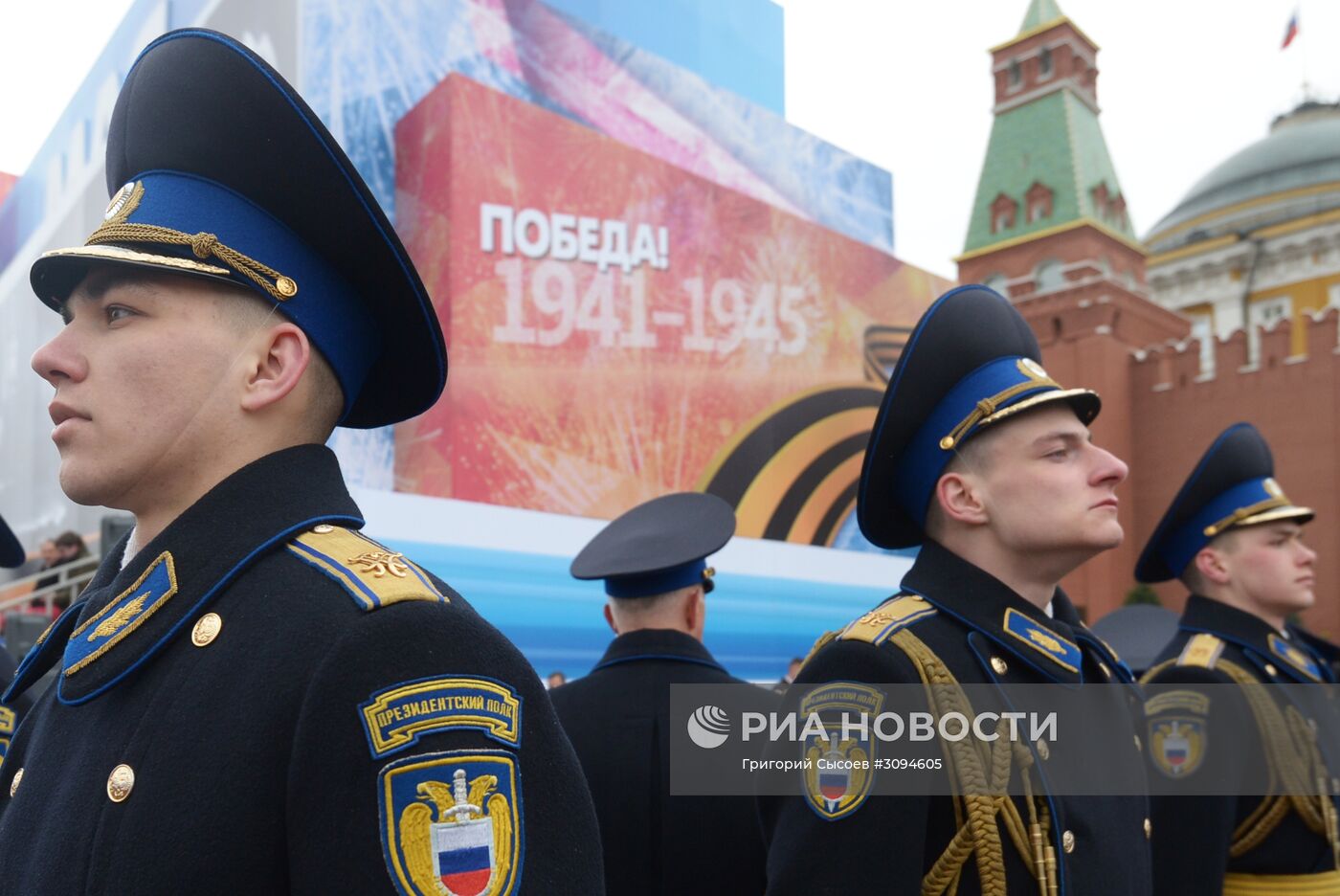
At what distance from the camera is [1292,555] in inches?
168

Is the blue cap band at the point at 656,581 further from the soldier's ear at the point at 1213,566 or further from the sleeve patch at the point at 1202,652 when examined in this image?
the soldier's ear at the point at 1213,566

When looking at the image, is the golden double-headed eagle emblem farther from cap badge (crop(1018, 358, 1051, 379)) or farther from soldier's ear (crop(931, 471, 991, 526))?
cap badge (crop(1018, 358, 1051, 379))

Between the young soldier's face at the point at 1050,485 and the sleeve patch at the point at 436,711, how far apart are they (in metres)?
1.62

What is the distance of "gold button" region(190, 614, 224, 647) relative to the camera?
1.36 meters

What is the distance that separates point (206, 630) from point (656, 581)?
2.60 metres

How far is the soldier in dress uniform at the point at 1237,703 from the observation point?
3.60 m

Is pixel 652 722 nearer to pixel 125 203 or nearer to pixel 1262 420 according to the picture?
pixel 125 203

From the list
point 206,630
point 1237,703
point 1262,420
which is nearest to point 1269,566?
point 1237,703

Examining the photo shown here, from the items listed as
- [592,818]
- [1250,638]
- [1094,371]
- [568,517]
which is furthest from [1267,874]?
[1094,371]

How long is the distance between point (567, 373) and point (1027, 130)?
88.7ft

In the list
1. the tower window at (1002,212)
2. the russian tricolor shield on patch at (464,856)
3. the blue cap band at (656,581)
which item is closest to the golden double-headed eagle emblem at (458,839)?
the russian tricolor shield on patch at (464,856)

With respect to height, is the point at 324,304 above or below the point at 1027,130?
below

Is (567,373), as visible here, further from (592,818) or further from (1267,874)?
(592,818)

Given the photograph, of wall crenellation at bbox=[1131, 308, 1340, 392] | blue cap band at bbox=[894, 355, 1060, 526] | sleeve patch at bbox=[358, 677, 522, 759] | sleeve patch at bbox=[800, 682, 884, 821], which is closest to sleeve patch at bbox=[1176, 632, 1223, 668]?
blue cap band at bbox=[894, 355, 1060, 526]
